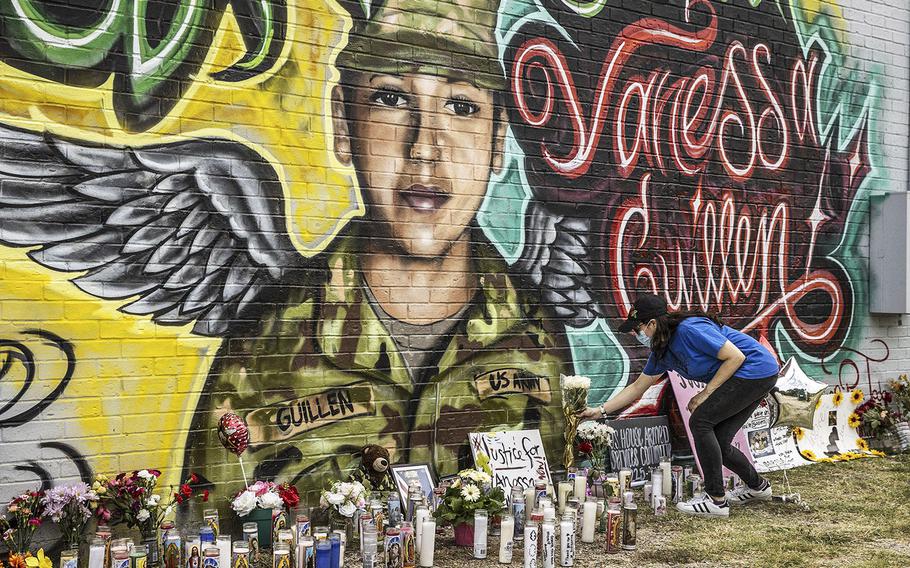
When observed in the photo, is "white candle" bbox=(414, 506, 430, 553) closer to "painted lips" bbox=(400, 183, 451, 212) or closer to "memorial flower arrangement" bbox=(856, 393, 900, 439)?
"painted lips" bbox=(400, 183, 451, 212)

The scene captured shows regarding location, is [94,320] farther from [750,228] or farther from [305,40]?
[750,228]

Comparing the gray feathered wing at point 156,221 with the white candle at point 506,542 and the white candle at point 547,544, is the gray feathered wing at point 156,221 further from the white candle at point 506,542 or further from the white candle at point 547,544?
the white candle at point 547,544

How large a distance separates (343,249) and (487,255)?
114 cm

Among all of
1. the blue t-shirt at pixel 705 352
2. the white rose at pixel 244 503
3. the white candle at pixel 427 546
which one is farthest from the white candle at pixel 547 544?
the blue t-shirt at pixel 705 352

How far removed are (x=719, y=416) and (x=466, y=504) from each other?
6.52 ft

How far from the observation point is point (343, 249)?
5.83 meters

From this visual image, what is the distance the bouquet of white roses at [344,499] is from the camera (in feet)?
17.1

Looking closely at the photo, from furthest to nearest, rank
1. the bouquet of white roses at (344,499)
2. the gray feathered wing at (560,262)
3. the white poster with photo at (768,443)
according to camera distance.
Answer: the white poster with photo at (768,443)
the gray feathered wing at (560,262)
the bouquet of white roses at (344,499)

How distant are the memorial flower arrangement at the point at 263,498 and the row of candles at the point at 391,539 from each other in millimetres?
112

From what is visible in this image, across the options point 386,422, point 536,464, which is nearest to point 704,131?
point 536,464

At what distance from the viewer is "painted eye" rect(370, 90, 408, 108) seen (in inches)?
235

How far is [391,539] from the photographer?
4816mm

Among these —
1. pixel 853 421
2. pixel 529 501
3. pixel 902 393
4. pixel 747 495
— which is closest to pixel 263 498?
pixel 529 501

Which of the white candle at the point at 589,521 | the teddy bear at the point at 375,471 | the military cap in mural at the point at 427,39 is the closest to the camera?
the white candle at the point at 589,521
